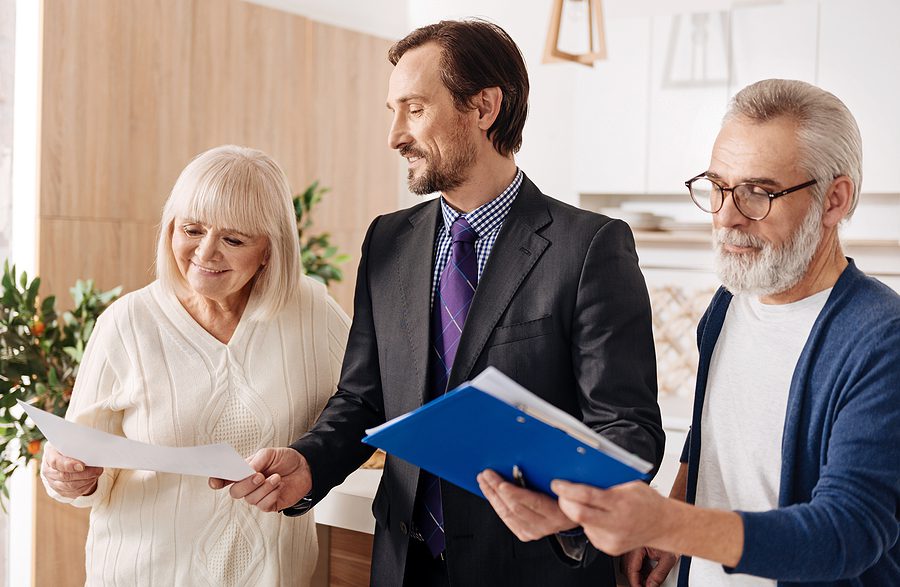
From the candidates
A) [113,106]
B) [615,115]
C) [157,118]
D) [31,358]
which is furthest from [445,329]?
[615,115]

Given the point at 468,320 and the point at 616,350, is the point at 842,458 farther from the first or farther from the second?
the point at 468,320

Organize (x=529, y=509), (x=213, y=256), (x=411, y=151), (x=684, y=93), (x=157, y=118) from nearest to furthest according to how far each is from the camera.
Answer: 1. (x=529, y=509)
2. (x=411, y=151)
3. (x=213, y=256)
4. (x=157, y=118)
5. (x=684, y=93)

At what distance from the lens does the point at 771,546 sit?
1126 millimetres

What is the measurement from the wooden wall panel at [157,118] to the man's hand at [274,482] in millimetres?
2516

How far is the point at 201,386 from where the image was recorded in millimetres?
1795

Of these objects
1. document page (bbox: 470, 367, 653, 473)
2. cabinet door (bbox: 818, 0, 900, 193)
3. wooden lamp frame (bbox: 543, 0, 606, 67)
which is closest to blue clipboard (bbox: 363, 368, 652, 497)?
document page (bbox: 470, 367, 653, 473)

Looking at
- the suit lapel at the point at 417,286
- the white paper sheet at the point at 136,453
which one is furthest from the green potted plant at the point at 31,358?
the suit lapel at the point at 417,286

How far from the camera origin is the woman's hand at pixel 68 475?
1.68 metres

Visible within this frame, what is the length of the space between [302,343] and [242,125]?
3.13 meters

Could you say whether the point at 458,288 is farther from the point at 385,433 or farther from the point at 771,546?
the point at 771,546

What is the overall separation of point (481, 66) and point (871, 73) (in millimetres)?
3149

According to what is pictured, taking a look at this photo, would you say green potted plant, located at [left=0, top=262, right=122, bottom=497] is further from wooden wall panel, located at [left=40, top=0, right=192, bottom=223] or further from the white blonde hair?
the white blonde hair

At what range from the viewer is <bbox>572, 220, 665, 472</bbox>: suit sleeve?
1.46m

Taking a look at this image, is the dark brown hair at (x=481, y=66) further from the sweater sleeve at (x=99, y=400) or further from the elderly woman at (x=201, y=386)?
the sweater sleeve at (x=99, y=400)
